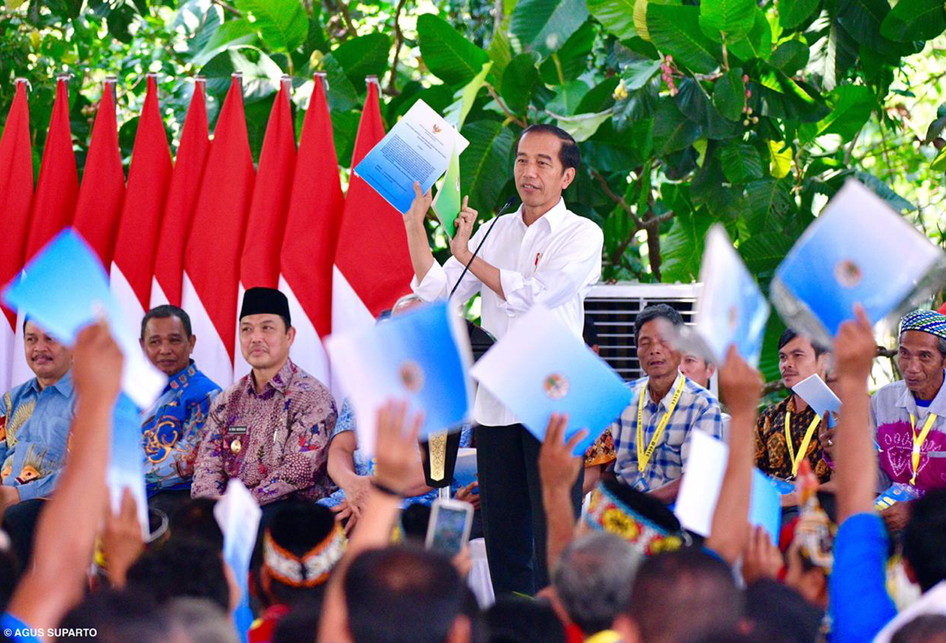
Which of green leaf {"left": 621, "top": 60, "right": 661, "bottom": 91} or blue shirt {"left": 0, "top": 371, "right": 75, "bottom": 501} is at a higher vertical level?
green leaf {"left": 621, "top": 60, "right": 661, "bottom": 91}

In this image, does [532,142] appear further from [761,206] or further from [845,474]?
[761,206]

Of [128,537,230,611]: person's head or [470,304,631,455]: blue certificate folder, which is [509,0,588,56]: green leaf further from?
[128,537,230,611]: person's head

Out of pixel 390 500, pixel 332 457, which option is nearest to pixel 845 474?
pixel 390 500

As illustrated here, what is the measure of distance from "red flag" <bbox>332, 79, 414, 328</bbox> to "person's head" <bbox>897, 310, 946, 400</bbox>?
219 cm

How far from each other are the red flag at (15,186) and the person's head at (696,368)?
10.3 ft

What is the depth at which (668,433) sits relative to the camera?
4305 millimetres

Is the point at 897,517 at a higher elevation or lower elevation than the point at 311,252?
lower

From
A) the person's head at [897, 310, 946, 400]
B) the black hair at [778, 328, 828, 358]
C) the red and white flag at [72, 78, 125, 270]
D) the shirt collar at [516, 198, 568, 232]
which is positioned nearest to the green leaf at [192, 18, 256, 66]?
the red and white flag at [72, 78, 125, 270]

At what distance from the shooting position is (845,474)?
2482 millimetres

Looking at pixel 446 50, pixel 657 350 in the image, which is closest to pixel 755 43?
pixel 446 50

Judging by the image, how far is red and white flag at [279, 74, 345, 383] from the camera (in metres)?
5.51

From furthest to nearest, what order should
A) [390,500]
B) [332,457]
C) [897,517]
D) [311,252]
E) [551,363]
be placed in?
[311,252]
[332,457]
[897,517]
[551,363]
[390,500]

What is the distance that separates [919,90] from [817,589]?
6.66 metres

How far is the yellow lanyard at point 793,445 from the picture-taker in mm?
4191
